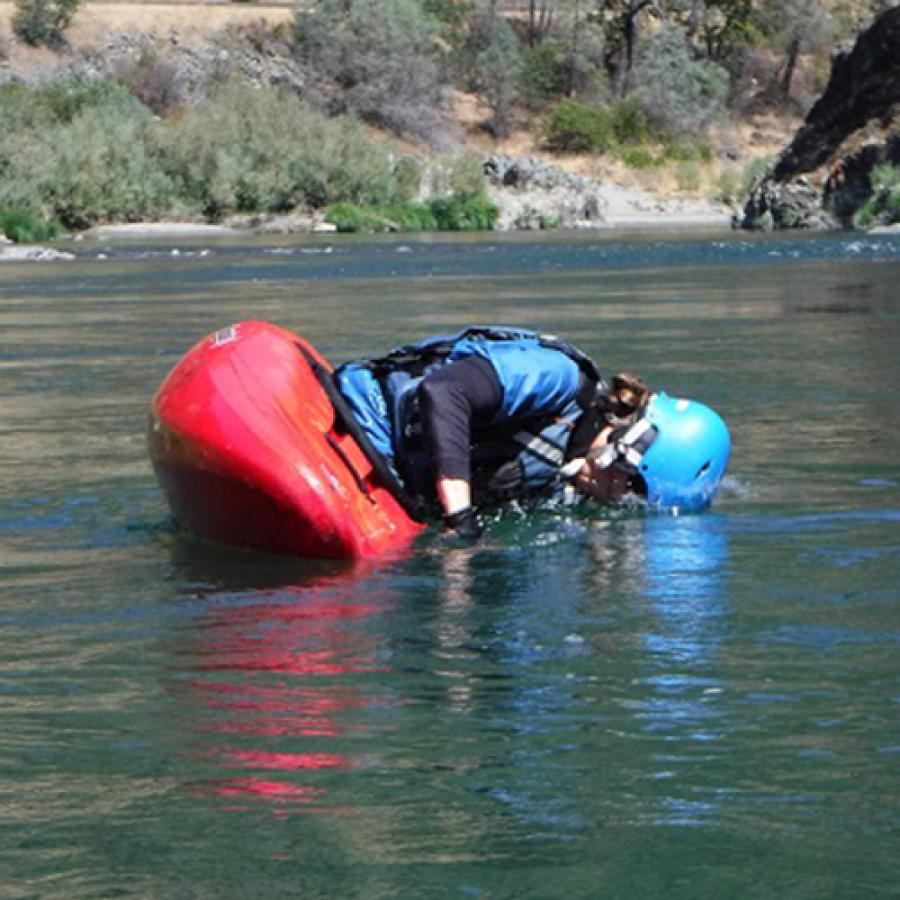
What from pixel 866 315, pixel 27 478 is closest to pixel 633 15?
pixel 866 315

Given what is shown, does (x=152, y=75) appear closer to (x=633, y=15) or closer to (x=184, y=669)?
(x=633, y=15)

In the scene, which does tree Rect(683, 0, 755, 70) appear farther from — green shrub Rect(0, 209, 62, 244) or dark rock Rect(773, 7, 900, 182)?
green shrub Rect(0, 209, 62, 244)

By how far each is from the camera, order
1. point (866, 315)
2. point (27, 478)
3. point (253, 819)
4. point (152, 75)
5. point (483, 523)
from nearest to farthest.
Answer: point (253, 819) → point (483, 523) → point (27, 478) → point (866, 315) → point (152, 75)

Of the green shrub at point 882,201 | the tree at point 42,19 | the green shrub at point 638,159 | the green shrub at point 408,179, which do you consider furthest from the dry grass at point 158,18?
the green shrub at point 882,201

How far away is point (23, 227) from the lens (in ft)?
167

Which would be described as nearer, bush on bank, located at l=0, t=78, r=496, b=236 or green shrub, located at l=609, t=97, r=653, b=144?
bush on bank, located at l=0, t=78, r=496, b=236

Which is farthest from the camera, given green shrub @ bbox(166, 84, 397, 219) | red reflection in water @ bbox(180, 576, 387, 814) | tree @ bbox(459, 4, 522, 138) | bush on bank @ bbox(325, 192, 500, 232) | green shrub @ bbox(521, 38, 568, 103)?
green shrub @ bbox(521, 38, 568, 103)

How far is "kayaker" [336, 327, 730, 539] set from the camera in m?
8.07

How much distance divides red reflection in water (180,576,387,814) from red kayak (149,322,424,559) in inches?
13.5

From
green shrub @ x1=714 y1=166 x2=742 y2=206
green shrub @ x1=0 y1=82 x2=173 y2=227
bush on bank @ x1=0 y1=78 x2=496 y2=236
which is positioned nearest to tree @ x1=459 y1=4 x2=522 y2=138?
green shrub @ x1=714 y1=166 x2=742 y2=206

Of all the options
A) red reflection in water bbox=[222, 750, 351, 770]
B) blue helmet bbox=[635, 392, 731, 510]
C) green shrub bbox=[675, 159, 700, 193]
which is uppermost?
blue helmet bbox=[635, 392, 731, 510]

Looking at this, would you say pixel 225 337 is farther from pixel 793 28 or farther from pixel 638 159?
pixel 793 28

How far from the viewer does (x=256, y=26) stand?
90562 mm

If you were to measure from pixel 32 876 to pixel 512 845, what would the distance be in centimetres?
102
